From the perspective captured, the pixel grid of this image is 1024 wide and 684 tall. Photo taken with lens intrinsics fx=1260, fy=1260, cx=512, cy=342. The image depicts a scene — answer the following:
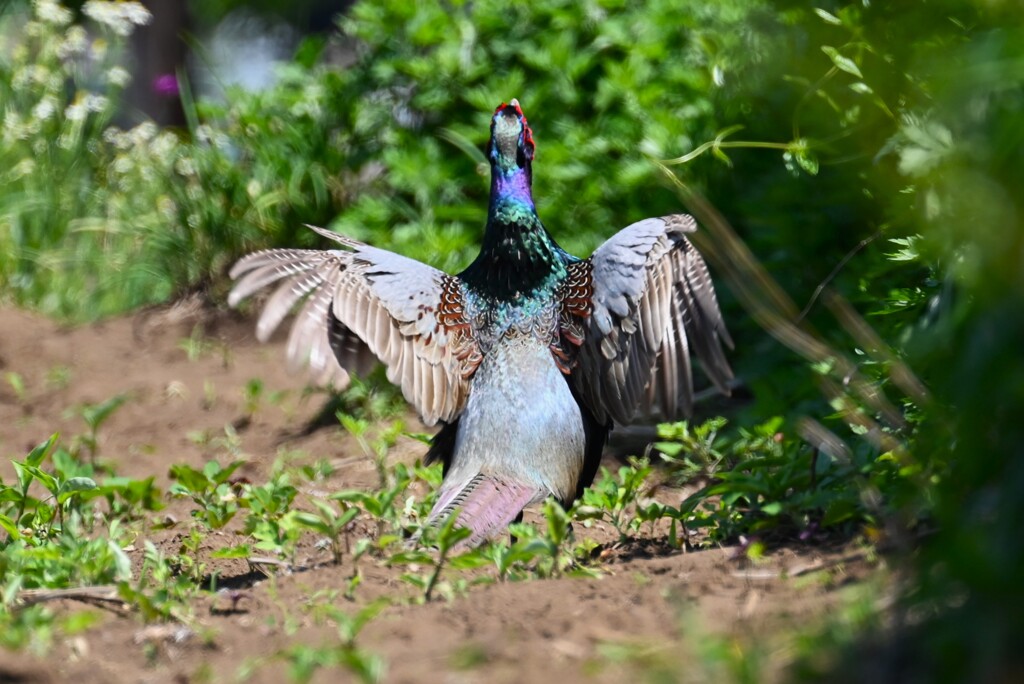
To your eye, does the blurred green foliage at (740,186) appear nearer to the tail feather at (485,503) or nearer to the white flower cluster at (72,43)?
the white flower cluster at (72,43)

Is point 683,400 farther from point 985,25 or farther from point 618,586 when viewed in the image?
point 985,25

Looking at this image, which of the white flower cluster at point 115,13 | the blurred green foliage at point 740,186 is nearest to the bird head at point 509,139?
the blurred green foliage at point 740,186

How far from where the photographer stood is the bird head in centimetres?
437

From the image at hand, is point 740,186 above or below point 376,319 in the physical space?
above

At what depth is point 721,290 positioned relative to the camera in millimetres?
5180

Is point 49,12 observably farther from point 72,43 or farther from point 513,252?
point 513,252

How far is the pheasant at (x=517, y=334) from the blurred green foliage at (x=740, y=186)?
341mm

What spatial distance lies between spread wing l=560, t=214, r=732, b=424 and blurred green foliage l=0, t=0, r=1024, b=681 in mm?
273

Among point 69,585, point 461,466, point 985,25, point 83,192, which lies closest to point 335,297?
point 461,466

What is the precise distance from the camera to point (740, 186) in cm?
536

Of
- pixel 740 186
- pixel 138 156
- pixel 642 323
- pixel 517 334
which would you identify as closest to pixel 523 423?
pixel 517 334

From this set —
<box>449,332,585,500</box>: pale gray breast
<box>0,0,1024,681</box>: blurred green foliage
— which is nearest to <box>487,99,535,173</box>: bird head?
<box>0,0,1024,681</box>: blurred green foliage

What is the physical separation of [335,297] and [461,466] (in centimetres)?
75

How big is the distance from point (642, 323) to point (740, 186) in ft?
5.27
